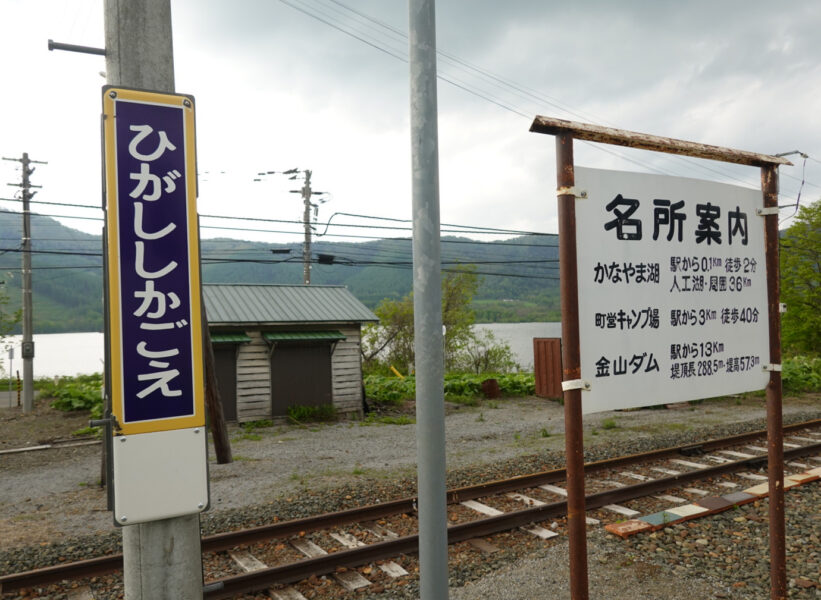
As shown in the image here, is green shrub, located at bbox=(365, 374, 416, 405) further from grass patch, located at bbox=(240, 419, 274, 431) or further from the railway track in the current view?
the railway track

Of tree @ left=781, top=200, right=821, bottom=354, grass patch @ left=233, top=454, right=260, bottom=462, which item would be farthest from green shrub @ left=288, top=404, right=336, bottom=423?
tree @ left=781, top=200, right=821, bottom=354

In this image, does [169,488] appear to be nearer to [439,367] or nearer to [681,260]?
[439,367]

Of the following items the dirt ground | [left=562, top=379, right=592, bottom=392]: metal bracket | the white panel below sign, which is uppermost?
[left=562, top=379, right=592, bottom=392]: metal bracket

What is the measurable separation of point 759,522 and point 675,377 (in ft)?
14.8

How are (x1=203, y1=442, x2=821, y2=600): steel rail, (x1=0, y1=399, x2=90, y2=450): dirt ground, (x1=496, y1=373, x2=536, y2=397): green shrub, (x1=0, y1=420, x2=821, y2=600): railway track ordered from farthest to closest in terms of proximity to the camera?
(x1=496, y1=373, x2=536, y2=397): green shrub, (x1=0, y1=399, x2=90, y2=450): dirt ground, (x1=0, y1=420, x2=821, y2=600): railway track, (x1=203, y1=442, x2=821, y2=600): steel rail

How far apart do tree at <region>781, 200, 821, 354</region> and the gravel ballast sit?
18658 millimetres

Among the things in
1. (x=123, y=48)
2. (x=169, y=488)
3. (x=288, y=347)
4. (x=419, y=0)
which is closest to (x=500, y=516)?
(x=169, y=488)

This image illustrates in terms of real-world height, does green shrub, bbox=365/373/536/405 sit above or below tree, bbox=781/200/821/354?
below

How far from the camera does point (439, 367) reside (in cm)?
310

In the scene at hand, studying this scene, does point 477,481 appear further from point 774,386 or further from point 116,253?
point 116,253

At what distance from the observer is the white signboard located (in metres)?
3.52

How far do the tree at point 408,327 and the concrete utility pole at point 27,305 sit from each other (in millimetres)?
14889

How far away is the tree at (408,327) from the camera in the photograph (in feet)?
103

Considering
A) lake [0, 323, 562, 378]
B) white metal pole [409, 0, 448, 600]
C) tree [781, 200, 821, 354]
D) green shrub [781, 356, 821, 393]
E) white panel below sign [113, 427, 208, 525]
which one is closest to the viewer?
white panel below sign [113, 427, 208, 525]
